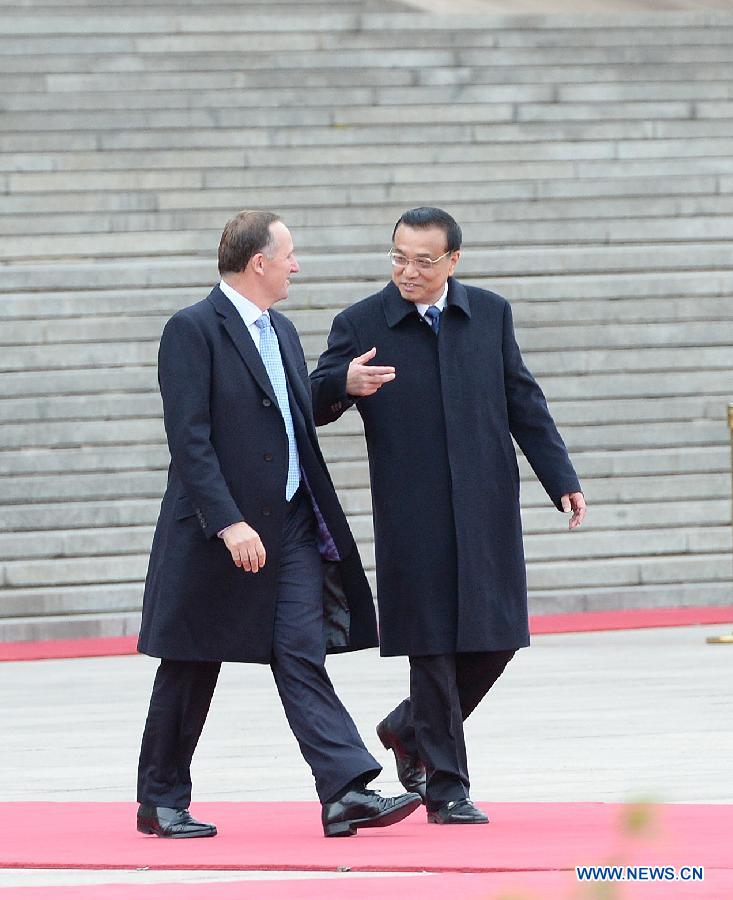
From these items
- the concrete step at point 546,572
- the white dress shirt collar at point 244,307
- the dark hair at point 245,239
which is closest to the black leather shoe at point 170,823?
the white dress shirt collar at point 244,307

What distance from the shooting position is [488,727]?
797 centimetres

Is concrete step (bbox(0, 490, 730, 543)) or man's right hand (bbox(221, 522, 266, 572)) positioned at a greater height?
man's right hand (bbox(221, 522, 266, 572))

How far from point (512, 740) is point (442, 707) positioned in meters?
2.01

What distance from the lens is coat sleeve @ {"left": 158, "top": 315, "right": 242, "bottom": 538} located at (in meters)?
5.17

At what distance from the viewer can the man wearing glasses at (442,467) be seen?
5.56 meters

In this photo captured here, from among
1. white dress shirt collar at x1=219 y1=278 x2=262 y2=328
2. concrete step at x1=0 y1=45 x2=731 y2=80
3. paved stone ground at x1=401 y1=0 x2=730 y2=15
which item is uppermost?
paved stone ground at x1=401 y1=0 x2=730 y2=15

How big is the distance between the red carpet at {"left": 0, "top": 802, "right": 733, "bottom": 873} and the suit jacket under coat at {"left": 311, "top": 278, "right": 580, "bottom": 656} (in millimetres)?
504

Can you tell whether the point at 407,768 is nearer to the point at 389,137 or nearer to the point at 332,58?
the point at 389,137

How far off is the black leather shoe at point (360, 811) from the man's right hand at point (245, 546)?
0.61 m

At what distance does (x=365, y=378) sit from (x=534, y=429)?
56 cm

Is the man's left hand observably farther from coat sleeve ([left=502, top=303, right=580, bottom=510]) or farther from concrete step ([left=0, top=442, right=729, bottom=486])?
concrete step ([left=0, top=442, right=729, bottom=486])

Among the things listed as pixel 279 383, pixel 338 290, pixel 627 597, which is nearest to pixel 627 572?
pixel 627 597

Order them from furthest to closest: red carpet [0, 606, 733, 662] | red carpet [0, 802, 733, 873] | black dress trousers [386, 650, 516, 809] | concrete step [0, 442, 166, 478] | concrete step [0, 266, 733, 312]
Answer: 1. concrete step [0, 266, 733, 312]
2. concrete step [0, 442, 166, 478]
3. red carpet [0, 606, 733, 662]
4. black dress trousers [386, 650, 516, 809]
5. red carpet [0, 802, 733, 873]

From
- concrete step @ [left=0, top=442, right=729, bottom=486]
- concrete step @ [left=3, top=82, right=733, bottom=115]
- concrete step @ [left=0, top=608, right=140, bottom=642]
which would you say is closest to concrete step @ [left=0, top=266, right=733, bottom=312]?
concrete step @ [left=0, top=442, right=729, bottom=486]
